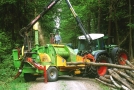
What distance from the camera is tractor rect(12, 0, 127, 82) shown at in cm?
1541

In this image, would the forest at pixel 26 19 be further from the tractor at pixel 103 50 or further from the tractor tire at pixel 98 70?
the tractor tire at pixel 98 70

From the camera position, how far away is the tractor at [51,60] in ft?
50.5

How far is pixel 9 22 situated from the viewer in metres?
22.5

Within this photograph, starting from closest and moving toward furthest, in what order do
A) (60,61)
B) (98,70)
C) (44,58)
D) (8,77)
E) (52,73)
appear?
(52,73), (44,58), (60,61), (8,77), (98,70)

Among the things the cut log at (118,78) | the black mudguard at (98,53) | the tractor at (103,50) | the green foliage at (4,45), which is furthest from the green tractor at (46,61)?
the cut log at (118,78)

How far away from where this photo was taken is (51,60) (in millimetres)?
16031

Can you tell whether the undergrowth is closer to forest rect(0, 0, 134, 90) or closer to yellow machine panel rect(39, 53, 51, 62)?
forest rect(0, 0, 134, 90)

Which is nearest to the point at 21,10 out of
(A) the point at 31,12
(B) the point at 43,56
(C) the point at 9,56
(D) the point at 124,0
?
(A) the point at 31,12

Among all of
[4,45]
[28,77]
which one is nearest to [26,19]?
[4,45]

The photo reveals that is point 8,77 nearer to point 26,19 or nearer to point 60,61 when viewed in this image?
point 60,61

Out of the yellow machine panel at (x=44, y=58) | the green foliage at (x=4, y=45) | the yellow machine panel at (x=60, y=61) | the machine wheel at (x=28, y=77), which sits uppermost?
the green foliage at (x=4, y=45)

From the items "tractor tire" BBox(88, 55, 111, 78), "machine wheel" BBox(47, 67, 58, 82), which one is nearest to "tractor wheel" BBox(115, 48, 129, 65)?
"tractor tire" BBox(88, 55, 111, 78)

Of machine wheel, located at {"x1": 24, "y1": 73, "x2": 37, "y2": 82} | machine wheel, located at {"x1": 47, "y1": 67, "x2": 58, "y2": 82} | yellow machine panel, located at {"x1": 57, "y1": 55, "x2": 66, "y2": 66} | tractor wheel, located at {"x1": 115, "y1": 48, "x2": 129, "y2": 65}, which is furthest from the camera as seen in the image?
tractor wheel, located at {"x1": 115, "y1": 48, "x2": 129, "y2": 65}

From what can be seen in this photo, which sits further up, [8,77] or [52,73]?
[52,73]
